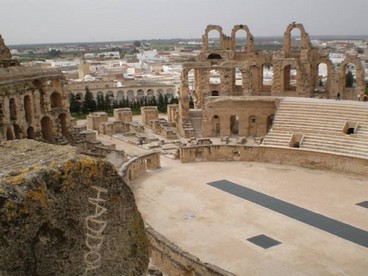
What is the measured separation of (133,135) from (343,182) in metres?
14.6

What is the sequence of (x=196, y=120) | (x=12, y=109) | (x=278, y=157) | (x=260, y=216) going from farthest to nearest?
1. (x=196, y=120)
2. (x=278, y=157)
3. (x=12, y=109)
4. (x=260, y=216)

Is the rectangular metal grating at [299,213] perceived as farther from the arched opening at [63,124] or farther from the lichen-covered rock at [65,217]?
the lichen-covered rock at [65,217]

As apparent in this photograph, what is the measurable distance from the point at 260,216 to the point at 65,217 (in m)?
11.6

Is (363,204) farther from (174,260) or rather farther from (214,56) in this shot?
(214,56)

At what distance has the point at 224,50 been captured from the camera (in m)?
32.2

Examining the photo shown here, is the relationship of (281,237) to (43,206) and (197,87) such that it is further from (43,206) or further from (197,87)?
(197,87)

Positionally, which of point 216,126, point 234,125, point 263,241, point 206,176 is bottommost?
point 263,241

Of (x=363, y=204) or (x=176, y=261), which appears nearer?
(x=176, y=261)

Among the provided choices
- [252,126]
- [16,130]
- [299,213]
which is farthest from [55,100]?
[299,213]

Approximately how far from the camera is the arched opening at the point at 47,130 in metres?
23.7

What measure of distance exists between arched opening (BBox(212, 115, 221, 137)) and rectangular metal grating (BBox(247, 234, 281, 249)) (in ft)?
44.5

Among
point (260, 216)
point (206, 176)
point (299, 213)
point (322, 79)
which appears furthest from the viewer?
point (322, 79)

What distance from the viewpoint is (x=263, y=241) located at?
45.8 ft

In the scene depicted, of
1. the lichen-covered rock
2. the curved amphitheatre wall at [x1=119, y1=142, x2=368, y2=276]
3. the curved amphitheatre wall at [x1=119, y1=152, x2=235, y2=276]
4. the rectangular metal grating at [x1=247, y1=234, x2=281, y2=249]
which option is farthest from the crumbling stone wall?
the lichen-covered rock
